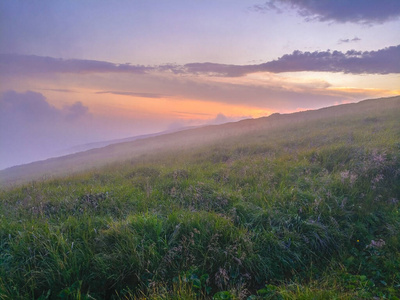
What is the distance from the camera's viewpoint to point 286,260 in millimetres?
4082

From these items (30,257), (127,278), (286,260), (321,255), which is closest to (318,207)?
(321,255)

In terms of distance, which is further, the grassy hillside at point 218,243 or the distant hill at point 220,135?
the distant hill at point 220,135

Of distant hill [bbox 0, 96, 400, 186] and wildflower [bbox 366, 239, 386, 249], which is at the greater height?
distant hill [bbox 0, 96, 400, 186]

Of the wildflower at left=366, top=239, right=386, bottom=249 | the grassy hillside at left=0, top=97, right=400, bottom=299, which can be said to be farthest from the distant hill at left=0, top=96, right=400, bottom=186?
the wildflower at left=366, top=239, right=386, bottom=249

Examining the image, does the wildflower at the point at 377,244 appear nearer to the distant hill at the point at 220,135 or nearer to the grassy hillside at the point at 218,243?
the grassy hillside at the point at 218,243

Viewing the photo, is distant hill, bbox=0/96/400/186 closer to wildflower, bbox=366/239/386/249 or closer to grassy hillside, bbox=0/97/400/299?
grassy hillside, bbox=0/97/400/299

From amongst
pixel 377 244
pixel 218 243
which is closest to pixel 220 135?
pixel 377 244

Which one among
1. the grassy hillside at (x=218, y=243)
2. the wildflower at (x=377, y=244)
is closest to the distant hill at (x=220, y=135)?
the grassy hillside at (x=218, y=243)

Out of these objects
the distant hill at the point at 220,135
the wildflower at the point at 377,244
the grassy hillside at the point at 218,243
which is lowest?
the wildflower at the point at 377,244

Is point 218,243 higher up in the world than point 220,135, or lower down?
lower down

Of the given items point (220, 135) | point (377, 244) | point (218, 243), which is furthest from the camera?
point (220, 135)

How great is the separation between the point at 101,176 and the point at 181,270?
7.44 m

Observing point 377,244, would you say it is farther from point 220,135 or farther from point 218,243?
point 220,135

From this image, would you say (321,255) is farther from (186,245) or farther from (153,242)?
(153,242)
